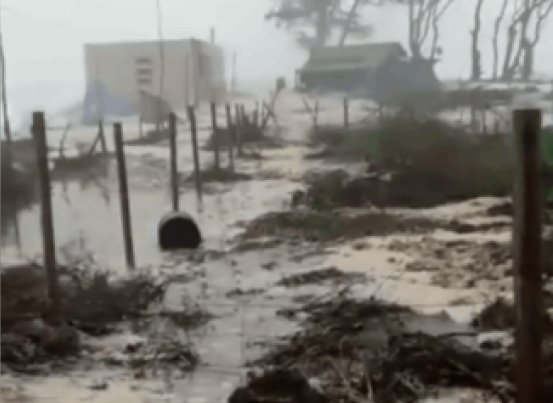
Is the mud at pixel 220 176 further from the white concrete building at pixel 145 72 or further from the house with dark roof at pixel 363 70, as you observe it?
the house with dark roof at pixel 363 70

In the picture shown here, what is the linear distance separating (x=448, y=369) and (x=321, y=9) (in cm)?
1397

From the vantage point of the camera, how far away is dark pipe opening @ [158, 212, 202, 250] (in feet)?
20.1

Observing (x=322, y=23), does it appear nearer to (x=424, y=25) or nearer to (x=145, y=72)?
(x=424, y=25)

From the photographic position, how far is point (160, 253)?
5902 mm

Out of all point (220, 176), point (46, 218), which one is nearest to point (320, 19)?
point (220, 176)

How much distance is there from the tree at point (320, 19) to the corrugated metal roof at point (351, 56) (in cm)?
102

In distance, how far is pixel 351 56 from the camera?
48.9ft

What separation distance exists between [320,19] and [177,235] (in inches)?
442

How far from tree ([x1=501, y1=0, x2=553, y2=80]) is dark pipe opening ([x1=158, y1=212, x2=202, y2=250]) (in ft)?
27.6

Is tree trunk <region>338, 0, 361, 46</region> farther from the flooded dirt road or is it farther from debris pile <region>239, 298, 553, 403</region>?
debris pile <region>239, 298, 553, 403</region>

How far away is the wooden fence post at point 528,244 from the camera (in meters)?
2.45

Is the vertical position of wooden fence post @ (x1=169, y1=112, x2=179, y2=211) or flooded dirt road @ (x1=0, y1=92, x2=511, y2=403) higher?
wooden fence post @ (x1=169, y1=112, x2=179, y2=211)

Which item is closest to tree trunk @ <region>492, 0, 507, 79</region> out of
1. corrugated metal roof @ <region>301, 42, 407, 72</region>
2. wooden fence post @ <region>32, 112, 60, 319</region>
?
corrugated metal roof @ <region>301, 42, 407, 72</region>

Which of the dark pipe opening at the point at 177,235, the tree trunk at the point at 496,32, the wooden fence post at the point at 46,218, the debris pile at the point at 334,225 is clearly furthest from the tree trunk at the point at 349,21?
the wooden fence post at the point at 46,218
